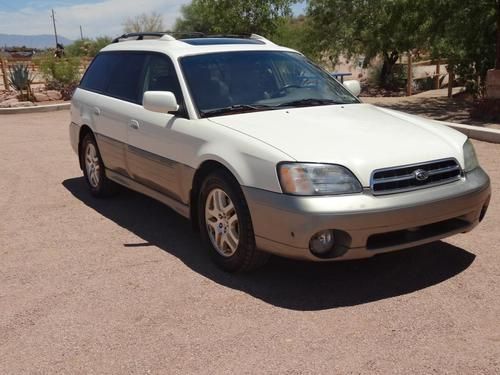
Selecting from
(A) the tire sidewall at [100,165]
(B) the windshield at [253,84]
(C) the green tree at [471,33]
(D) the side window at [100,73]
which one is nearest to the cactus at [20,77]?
(C) the green tree at [471,33]

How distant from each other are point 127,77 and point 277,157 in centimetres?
260

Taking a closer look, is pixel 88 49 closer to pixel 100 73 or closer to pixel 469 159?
pixel 100 73

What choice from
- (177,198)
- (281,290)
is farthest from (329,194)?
(177,198)

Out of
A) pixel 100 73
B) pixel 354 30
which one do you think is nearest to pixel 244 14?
pixel 354 30

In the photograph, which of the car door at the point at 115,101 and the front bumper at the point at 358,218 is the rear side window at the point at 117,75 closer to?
the car door at the point at 115,101

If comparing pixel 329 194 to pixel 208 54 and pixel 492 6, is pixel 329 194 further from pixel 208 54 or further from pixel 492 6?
pixel 492 6

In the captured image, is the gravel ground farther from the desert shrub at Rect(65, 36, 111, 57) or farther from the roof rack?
the desert shrub at Rect(65, 36, 111, 57)

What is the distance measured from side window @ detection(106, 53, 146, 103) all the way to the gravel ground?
50.0 inches

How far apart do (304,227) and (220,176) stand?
0.84 metres

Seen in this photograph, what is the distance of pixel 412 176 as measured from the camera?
12.2 feet

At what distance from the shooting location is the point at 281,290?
400 centimetres

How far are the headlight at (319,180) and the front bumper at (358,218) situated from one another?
0.16 feet

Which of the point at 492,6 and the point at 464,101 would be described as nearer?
the point at 492,6

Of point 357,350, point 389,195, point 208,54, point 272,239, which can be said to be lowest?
point 357,350
